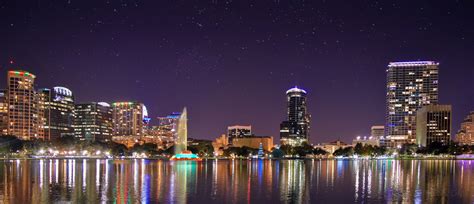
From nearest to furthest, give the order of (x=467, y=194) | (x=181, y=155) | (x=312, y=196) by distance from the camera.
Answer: (x=312, y=196) < (x=467, y=194) < (x=181, y=155)

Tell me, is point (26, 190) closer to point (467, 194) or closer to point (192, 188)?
point (192, 188)

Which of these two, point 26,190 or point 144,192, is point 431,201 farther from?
point 26,190

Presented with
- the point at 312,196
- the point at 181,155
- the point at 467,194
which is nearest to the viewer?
the point at 312,196

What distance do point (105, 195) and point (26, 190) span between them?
9444 mm

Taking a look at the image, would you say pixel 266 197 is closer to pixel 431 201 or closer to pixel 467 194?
pixel 431 201

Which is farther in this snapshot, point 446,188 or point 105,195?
point 446,188

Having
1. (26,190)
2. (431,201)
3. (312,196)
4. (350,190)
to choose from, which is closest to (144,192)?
(26,190)

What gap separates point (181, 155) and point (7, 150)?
69946 mm

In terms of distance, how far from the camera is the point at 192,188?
2012 inches

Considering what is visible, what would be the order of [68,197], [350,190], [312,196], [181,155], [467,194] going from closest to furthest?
[68,197], [312,196], [467,194], [350,190], [181,155]

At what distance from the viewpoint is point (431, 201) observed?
42469mm

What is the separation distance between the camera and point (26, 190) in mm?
46594

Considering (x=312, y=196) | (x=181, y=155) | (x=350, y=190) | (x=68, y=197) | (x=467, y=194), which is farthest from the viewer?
(x=181, y=155)

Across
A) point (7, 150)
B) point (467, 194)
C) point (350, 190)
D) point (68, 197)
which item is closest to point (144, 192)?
point (68, 197)
